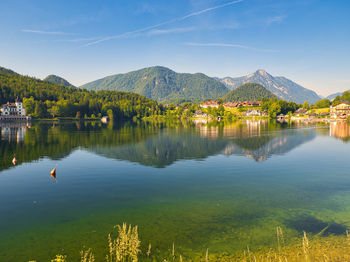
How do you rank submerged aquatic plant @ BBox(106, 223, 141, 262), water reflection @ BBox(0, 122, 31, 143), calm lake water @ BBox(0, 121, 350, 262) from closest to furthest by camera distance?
submerged aquatic plant @ BBox(106, 223, 141, 262), calm lake water @ BBox(0, 121, 350, 262), water reflection @ BBox(0, 122, 31, 143)

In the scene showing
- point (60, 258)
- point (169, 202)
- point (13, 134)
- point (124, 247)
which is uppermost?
point (13, 134)

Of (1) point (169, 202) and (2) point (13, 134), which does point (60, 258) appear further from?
(2) point (13, 134)

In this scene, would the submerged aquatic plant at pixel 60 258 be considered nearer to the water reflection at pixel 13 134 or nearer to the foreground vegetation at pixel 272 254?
the foreground vegetation at pixel 272 254

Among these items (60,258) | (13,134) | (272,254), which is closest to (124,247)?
(60,258)

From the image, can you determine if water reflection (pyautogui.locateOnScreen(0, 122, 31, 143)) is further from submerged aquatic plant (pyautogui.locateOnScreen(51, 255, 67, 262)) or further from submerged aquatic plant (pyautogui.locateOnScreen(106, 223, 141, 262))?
submerged aquatic plant (pyautogui.locateOnScreen(106, 223, 141, 262))

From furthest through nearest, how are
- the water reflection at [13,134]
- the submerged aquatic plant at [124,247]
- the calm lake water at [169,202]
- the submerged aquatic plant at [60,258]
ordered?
the water reflection at [13,134]
the calm lake water at [169,202]
the submerged aquatic plant at [60,258]
the submerged aquatic plant at [124,247]

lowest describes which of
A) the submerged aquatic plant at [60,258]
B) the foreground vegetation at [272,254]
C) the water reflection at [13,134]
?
the foreground vegetation at [272,254]

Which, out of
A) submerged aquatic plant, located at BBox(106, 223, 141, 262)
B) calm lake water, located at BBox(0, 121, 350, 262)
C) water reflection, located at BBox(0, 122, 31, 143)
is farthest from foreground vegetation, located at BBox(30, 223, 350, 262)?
water reflection, located at BBox(0, 122, 31, 143)

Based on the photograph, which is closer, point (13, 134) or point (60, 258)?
point (60, 258)

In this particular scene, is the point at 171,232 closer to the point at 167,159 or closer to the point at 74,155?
the point at 167,159

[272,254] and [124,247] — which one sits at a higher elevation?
[124,247]

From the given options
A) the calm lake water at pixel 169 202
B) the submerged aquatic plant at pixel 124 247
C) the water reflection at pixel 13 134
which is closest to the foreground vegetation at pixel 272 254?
the submerged aquatic plant at pixel 124 247

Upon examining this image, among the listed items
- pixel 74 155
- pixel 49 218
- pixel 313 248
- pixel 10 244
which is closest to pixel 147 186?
pixel 49 218

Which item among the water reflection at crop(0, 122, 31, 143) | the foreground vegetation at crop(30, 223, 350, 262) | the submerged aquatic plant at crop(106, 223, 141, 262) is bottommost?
the foreground vegetation at crop(30, 223, 350, 262)
